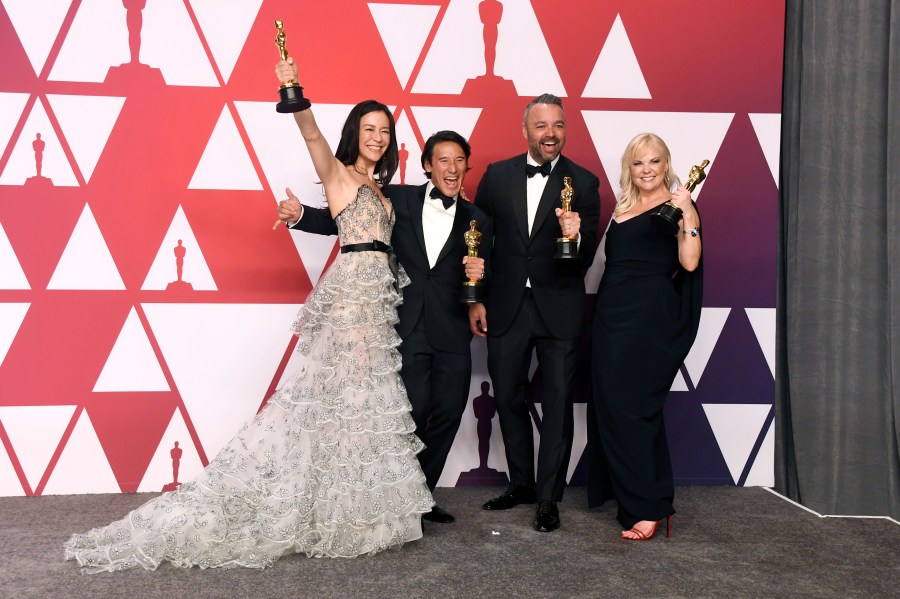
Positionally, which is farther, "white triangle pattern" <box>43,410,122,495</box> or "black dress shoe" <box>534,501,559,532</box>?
"white triangle pattern" <box>43,410,122,495</box>

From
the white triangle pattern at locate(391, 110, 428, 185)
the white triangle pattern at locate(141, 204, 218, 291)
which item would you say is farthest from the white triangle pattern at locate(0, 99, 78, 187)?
the white triangle pattern at locate(391, 110, 428, 185)

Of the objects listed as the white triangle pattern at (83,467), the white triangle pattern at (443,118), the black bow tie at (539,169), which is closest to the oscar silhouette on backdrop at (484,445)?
the black bow tie at (539,169)

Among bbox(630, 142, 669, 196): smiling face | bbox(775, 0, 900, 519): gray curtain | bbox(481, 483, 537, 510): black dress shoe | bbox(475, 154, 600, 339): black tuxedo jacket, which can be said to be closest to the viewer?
bbox(630, 142, 669, 196): smiling face

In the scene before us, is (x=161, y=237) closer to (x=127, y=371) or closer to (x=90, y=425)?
(x=127, y=371)

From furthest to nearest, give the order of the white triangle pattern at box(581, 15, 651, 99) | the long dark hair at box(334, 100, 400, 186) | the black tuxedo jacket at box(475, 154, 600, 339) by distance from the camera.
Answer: the white triangle pattern at box(581, 15, 651, 99) < the black tuxedo jacket at box(475, 154, 600, 339) < the long dark hair at box(334, 100, 400, 186)

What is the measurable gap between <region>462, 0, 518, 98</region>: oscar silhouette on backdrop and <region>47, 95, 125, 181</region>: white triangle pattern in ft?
6.12

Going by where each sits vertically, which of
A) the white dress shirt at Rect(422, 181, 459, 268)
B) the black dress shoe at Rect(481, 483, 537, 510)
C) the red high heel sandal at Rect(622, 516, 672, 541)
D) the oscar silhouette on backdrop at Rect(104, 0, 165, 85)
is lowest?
the red high heel sandal at Rect(622, 516, 672, 541)

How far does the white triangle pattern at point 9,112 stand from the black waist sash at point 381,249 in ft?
6.43

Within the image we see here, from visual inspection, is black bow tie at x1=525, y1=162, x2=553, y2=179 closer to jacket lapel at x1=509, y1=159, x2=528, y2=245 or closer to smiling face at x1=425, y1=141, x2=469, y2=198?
jacket lapel at x1=509, y1=159, x2=528, y2=245

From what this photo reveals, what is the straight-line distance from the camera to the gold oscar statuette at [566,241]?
320cm

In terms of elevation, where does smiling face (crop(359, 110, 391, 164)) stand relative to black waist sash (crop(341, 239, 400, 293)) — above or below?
above

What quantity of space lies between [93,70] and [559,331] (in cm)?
273

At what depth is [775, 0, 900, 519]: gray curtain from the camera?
368 centimetres

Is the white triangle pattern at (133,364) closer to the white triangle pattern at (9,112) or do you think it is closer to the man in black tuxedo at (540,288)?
the white triangle pattern at (9,112)
